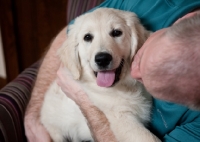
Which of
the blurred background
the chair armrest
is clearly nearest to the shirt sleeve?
the chair armrest

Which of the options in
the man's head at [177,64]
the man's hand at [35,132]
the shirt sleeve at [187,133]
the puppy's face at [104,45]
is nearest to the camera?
the man's head at [177,64]

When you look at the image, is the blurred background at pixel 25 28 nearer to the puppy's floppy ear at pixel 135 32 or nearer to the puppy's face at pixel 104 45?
the puppy's face at pixel 104 45

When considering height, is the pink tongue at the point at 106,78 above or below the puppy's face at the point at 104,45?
below

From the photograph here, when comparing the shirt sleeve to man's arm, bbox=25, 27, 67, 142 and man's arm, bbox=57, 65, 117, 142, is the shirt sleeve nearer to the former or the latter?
man's arm, bbox=57, 65, 117, 142

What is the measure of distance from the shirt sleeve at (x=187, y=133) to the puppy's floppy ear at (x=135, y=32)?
403 millimetres

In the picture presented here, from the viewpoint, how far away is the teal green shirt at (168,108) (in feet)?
4.11

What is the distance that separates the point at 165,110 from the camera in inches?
52.2

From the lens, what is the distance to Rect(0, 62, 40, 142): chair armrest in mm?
1606

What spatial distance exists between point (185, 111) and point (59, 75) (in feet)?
2.36

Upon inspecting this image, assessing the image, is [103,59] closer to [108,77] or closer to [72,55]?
[108,77]

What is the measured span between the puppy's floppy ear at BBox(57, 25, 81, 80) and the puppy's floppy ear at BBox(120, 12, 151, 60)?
29cm

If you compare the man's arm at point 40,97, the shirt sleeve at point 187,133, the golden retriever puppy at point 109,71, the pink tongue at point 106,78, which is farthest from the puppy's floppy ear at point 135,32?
the man's arm at point 40,97

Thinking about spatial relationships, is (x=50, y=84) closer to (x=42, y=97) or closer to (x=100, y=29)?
(x=42, y=97)

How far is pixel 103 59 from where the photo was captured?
4.27ft
